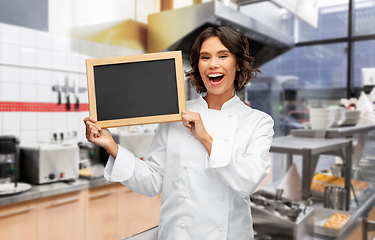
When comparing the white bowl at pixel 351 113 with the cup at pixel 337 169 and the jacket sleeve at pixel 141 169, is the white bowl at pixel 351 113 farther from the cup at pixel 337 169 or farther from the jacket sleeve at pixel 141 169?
the jacket sleeve at pixel 141 169

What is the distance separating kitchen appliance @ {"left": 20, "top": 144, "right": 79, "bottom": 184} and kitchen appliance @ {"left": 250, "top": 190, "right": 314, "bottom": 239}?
147cm

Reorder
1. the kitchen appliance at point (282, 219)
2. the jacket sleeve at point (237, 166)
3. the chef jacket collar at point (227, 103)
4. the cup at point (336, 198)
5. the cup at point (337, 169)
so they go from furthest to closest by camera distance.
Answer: the cup at point (337, 169)
the cup at point (336, 198)
the kitchen appliance at point (282, 219)
the chef jacket collar at point (227, 103)
the jacket sleeve at point (237, 166)

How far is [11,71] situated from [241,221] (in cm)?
231

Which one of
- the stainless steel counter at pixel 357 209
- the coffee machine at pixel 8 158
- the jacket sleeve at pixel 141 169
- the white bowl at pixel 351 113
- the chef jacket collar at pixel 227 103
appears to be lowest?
the stainless steel counter at pixel 357 209

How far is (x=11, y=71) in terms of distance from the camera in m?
2.50

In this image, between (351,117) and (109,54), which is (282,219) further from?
(109,54)

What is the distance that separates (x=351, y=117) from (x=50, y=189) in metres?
2.21

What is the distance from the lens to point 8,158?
2.27 metres

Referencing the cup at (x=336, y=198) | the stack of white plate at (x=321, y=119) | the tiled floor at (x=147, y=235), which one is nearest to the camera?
the tiled floor at (x=147, y=235)

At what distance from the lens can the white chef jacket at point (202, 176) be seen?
2.72 feet

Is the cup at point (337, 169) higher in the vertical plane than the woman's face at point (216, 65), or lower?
lower

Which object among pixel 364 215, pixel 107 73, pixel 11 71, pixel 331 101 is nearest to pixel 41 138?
pixel 11 71

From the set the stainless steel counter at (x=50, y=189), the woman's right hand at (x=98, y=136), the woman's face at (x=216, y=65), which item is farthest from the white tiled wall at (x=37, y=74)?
the woman's face at (x=216, y=65)

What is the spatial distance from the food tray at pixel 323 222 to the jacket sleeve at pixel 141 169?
45.2 inches
